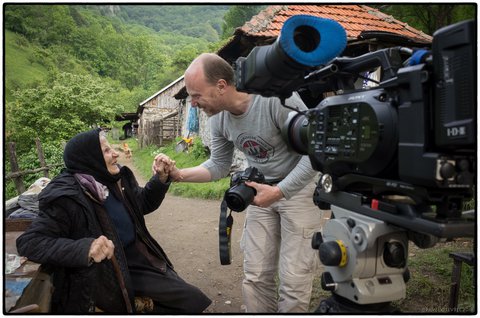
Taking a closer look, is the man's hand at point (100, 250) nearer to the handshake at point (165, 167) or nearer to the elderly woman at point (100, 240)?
the elderly woman at point (100, 240)

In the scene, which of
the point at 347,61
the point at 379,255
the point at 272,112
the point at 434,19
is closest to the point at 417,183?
the point at 379,255

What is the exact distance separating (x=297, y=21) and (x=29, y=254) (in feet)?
6.45

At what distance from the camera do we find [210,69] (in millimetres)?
2326

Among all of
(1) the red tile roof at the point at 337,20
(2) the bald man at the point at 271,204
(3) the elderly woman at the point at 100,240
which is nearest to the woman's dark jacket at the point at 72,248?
(3) the elderly woman at the point at 100,240

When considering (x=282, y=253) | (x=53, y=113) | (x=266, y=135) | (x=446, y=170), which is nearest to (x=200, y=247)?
(x=282, y=253)

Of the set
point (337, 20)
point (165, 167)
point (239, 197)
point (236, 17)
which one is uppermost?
point (236, 17)

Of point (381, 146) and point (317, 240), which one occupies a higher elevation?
point (381, 146)

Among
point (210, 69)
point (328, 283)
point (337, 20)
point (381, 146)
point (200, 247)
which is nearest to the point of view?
point (381, 146)

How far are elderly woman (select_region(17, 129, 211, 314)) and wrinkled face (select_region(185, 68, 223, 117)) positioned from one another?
622 millimetres

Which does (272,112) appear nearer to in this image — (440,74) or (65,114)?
(440,74)

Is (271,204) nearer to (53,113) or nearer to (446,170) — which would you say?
(446,170)

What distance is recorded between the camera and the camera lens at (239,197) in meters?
1.91

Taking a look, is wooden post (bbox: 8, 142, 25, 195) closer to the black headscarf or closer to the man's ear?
the black headscarf

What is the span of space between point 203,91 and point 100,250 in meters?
1.09
